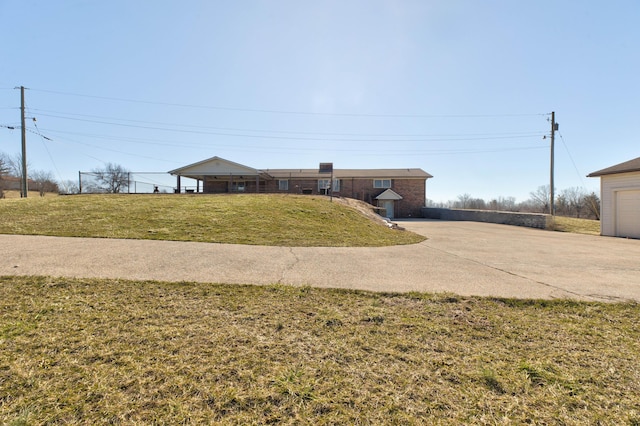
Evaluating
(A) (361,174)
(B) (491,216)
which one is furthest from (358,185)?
(B) (491,216)

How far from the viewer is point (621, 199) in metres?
14.2

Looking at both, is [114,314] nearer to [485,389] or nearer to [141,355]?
[141,355]

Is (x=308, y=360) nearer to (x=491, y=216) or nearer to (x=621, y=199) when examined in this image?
(x=621, y=199)

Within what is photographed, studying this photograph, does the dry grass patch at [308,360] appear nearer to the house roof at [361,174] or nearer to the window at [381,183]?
the house roof at [361,174]

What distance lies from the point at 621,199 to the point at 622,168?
62.3 inches

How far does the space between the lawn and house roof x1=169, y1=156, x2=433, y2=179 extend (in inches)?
557

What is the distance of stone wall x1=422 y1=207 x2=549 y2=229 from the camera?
19.2 metres

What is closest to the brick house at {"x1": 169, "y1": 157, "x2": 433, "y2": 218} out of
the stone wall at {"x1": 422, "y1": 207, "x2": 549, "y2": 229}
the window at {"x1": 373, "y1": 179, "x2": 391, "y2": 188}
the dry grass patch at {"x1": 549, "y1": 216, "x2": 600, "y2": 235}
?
the window at {"x1": 373, "y1": 179, "x2": 391, "y2": 188}

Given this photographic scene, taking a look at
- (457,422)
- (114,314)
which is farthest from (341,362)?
(114,314)

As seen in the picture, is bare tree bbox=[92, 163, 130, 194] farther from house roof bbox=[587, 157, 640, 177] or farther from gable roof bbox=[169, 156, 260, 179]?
house roof bbox=[587, 157, 640, 177]

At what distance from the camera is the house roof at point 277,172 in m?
27.4

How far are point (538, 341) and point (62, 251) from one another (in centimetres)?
871

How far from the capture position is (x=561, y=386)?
2.20 meters

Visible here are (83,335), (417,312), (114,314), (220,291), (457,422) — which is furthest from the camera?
(220,291)
